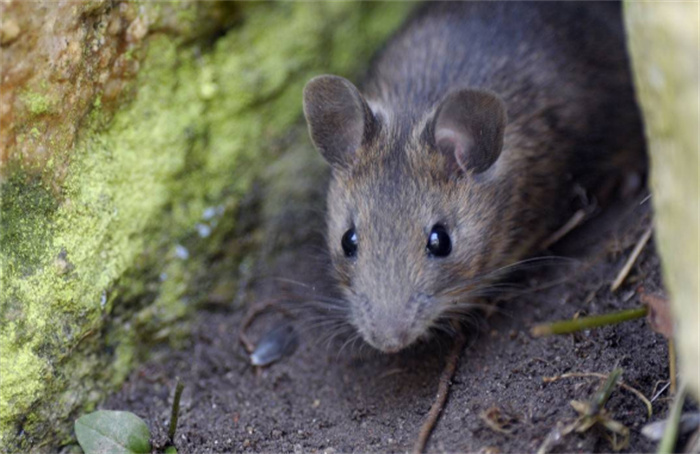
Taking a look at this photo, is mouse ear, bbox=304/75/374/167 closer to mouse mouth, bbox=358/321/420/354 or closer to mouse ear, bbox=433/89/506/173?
mouse ear, bbox=433/89/506/173

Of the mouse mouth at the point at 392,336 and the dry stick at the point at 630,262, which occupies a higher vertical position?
the mouse mouth at the point at 392,336

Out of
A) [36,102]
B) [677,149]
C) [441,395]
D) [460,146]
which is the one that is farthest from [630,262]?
[36,102]

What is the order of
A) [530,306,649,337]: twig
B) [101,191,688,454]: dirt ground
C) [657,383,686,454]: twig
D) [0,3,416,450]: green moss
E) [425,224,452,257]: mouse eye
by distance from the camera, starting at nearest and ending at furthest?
[657,383,686,454]: twig, [530,306,649,337]: twig, [101,191,688,454]: dirt ground, [0,3,416,450]: green moss, [425,224,452,257]: mouse eye

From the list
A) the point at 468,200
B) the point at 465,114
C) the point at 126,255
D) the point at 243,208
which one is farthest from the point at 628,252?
the point at 126,255

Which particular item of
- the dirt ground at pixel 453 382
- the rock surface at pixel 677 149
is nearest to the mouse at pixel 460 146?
the dirt ground at pixel 453 382

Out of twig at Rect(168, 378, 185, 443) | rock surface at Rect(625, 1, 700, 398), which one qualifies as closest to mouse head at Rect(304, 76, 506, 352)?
twig at Rect(168, 378, 185, 443)

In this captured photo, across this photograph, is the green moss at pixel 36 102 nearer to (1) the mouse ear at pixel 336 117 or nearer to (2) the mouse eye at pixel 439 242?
(1) the mouse ear at pixel 336 117
